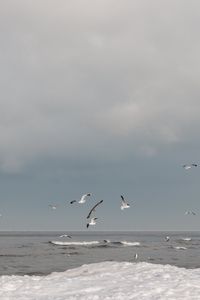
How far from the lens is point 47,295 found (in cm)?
1795

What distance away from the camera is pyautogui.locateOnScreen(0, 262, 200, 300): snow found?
16.8 m

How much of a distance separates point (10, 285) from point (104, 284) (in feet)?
12.7

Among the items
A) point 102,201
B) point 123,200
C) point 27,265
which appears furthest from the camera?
point 27,265

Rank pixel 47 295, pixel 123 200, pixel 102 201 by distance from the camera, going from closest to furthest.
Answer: pixel 47 295 → pixel 102 201 → pixel 123 200

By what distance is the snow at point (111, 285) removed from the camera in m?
16.8

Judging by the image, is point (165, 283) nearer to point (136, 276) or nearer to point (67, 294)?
point (136, 276)

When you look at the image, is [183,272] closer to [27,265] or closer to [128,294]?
[128,294]

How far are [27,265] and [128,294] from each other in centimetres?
4735

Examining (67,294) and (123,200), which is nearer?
(67,294)

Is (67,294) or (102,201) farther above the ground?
(102,201)

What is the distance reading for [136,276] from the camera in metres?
20.0

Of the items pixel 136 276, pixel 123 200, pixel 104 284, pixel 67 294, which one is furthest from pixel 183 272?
pixel 123 200

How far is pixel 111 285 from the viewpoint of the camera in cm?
1866

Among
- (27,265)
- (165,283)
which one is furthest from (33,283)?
(27,265)
